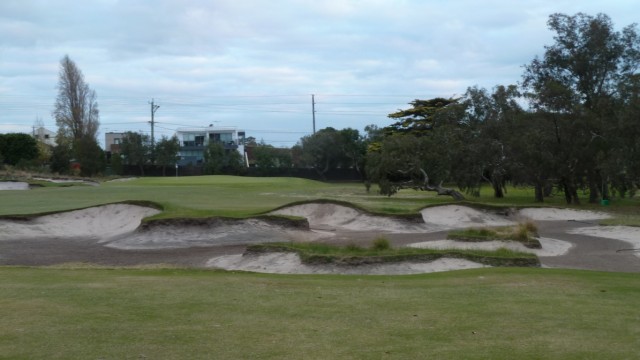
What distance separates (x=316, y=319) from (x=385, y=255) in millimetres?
10702

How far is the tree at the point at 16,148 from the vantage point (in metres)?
90.2

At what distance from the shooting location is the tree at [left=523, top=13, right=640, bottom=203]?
44750 millimetres

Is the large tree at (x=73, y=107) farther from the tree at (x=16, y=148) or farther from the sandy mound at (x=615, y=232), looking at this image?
the sandy mound at (x=615, y=232)

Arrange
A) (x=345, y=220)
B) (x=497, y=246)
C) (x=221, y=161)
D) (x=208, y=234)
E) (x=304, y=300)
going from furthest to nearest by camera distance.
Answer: (x=221, y=161)
(x=345, y=220)
(x=208, y=234)
(x=497, y=246)
(x=304, y=300)

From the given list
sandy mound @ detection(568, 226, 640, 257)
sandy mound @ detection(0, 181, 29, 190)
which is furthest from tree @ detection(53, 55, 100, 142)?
sandy mound @ detection(568, 226, 640, 257)

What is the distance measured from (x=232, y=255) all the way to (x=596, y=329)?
15.9 metres

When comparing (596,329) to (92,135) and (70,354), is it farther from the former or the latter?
(92,135)

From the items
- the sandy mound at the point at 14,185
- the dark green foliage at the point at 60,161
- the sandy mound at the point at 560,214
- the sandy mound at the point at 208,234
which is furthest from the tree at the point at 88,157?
the sandy mound at the point at 560,214

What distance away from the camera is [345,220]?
1318 inches

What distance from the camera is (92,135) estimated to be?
113 metres

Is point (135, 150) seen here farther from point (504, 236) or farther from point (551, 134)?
point (504, 236)

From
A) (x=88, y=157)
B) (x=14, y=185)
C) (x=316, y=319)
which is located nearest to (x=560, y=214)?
(x=316, y=319)

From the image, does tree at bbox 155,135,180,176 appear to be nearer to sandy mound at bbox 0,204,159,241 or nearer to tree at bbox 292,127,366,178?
tree at bbox 292,127,366,178

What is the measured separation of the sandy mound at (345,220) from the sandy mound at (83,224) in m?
7.10
